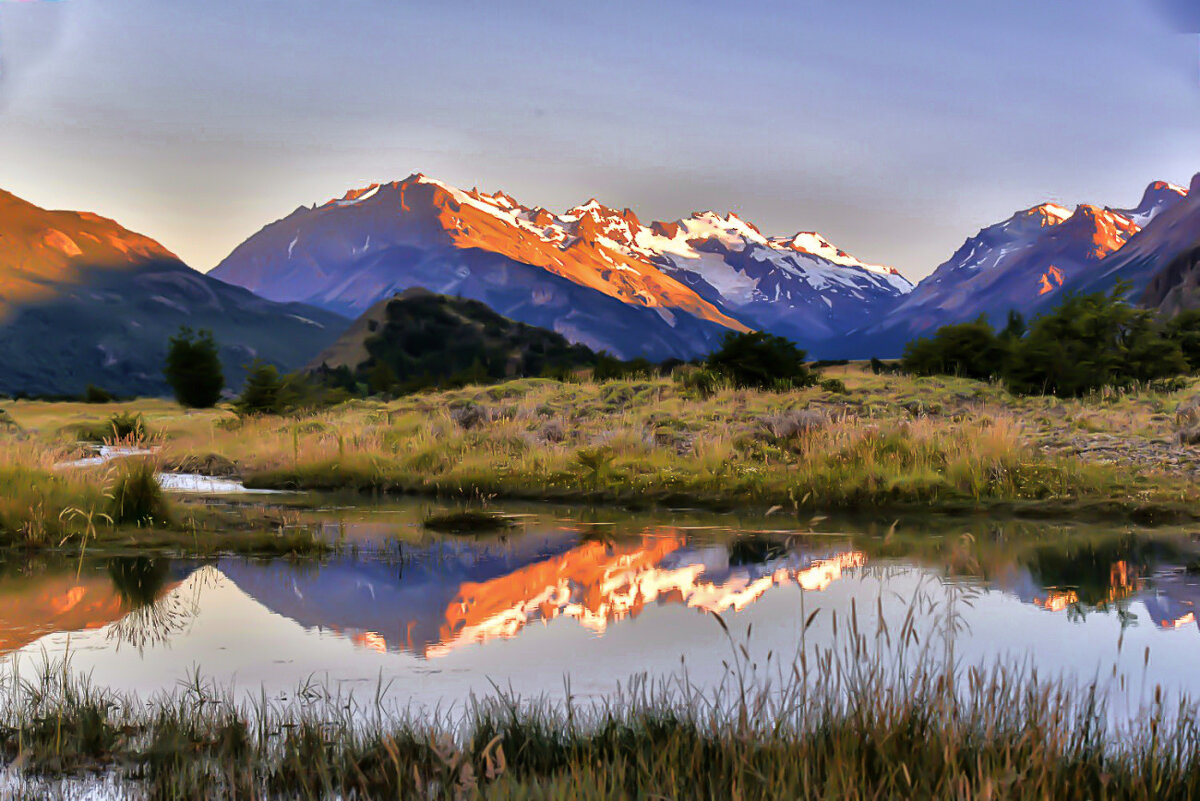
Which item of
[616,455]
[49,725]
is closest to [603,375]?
[616,455]

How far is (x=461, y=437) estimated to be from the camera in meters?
25.1

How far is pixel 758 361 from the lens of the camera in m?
35.7

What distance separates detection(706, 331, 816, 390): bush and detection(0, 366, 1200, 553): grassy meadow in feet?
6.08

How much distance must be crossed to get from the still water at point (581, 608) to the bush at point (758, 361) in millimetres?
20808

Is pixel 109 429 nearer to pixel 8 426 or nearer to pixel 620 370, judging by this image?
pixel 8 426

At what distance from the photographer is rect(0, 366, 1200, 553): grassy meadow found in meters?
15.3

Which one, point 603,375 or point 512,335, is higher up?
point 512,335

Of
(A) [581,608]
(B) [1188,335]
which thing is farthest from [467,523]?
(B) [1188,335]

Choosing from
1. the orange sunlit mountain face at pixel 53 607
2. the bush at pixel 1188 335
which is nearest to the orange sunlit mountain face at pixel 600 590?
the orange sunlit mountain face at pixel 53 607

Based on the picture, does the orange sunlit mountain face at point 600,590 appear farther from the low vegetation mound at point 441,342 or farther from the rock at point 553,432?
the low vegetation mound at point 441,342

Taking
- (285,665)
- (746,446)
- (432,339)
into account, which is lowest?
(285,665)

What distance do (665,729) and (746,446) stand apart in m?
16.2

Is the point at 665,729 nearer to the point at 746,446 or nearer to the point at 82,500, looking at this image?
the point at 82,500

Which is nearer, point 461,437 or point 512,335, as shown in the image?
point 461,437
